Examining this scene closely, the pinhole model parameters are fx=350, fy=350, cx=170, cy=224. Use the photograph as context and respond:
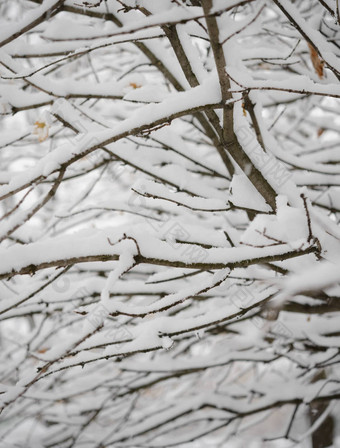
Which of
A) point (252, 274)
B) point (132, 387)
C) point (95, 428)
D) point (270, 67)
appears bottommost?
point (95, 428)

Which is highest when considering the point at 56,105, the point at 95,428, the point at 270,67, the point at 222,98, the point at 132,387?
the point at 270,67

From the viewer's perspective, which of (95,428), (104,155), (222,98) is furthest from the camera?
(95,428)

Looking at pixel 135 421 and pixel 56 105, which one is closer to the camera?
pixel 56 105

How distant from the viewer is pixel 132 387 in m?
2.29

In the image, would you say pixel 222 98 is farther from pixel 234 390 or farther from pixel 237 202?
pixel 234 390

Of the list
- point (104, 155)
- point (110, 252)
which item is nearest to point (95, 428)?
point (104, 155)

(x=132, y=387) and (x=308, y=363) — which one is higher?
(x=132, y=387)

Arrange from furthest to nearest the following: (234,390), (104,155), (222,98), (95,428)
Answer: (95,428), (234,390), (104,155), (222,98)

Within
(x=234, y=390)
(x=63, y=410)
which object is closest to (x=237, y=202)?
(x=234, y=390)

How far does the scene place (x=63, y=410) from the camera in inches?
103

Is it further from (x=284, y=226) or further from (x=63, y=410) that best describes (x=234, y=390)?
(x=284, y=226)

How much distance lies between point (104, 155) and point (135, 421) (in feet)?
6.01

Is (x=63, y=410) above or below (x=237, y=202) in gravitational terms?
below

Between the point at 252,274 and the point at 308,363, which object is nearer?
the point at 252,274
